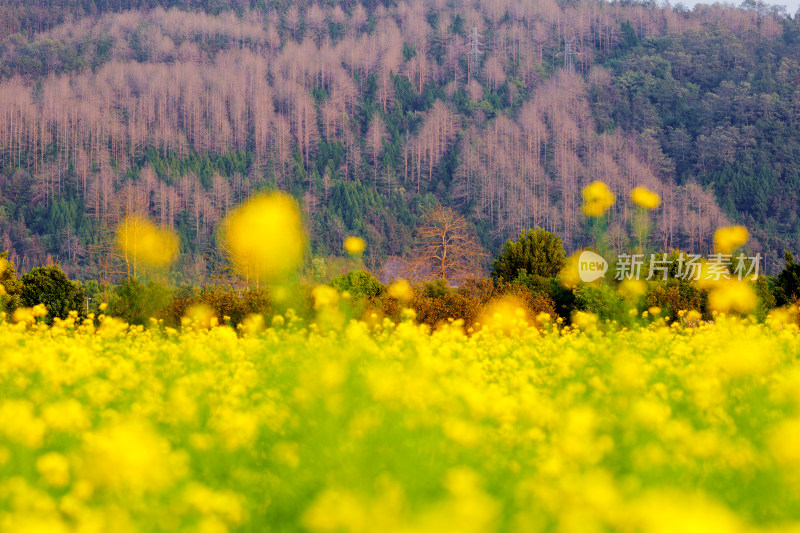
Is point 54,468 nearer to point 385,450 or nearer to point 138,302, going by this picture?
point 385,450

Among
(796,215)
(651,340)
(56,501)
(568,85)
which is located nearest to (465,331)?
(651,340)

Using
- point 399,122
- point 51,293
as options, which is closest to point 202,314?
point 51,293

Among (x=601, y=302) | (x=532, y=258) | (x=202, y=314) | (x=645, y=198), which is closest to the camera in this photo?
(x=202, y=314)

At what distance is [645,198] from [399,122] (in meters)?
27.2

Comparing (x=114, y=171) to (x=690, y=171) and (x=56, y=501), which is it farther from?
(x=56, y=501)

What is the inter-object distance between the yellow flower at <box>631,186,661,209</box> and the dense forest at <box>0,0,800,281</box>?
1073 mm

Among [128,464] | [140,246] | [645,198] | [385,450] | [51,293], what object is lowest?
[140,246]

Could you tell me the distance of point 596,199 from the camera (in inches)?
2250

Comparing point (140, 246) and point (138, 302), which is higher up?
point (138, 302)

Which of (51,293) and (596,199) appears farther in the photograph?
(596,199)

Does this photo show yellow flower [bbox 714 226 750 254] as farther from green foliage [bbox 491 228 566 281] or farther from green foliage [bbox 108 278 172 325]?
green foliage [bbox 108 278 172 325]

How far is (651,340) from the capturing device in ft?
25.0

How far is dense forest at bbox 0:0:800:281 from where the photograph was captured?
57.1 meters

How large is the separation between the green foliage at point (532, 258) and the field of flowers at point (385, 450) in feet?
44.7
